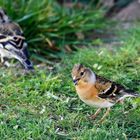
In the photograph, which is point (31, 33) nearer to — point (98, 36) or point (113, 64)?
point (98, 36)

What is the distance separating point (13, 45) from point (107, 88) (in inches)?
88.1

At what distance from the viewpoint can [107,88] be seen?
6.56 m

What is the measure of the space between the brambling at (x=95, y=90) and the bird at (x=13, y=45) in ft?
5.99

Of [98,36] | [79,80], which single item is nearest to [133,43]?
[98,36]

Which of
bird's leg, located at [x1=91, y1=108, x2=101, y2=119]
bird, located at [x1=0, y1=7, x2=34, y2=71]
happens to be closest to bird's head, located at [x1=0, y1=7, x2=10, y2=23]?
bird, located at [x1=0, y1=7, x2=34, y2=71]

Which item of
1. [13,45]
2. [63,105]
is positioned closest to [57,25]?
[13,45]

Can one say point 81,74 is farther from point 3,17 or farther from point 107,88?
point 3,17

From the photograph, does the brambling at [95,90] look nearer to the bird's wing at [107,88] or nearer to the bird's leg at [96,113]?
the bird's wing at [107,88]

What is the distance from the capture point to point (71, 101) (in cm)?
721

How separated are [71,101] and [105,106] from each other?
0.79m

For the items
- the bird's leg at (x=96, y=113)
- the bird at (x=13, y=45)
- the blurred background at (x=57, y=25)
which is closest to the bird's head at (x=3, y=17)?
the bird at (x=13, y=45)

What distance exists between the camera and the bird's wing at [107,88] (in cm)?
649

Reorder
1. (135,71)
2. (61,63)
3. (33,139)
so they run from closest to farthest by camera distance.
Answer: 1. (33,139)
2. (135,71)
3. (61,63)

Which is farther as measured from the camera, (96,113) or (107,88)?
(96,113)
